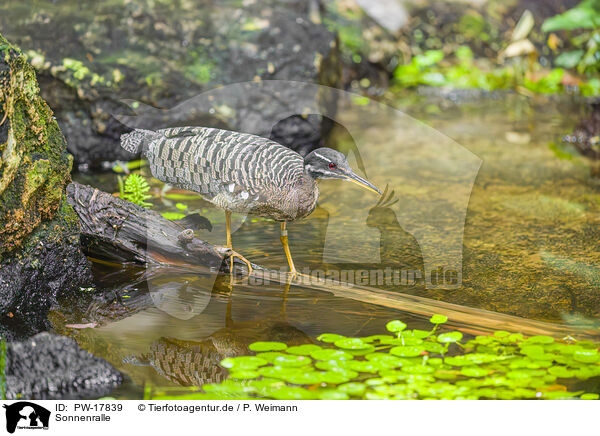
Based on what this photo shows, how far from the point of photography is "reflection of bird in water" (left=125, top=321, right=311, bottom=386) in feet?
11.4

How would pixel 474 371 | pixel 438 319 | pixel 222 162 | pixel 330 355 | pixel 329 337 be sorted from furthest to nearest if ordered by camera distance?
1. pixel 222 162
2. pixel 438 319
3. pixel 329 337
4. pixel 330 355
5. pixel 474 371

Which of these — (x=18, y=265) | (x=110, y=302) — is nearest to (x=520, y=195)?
(x=110, y=302)

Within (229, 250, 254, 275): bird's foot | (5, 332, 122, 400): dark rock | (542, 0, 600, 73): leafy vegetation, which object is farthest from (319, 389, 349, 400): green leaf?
(542, 0, 600, 73): leafy vegetation

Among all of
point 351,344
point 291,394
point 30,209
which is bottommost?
point 291,394

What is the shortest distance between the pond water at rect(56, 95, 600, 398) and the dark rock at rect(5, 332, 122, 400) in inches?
7.1

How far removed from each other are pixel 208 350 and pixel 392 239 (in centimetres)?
215

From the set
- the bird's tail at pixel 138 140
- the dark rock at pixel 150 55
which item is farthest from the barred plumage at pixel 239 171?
the dark rock at pixel 150 55

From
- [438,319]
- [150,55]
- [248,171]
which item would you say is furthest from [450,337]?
[150,55]

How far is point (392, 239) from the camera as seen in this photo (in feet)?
17.5

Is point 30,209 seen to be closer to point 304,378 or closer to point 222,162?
point 222,162

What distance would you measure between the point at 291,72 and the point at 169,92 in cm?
138
